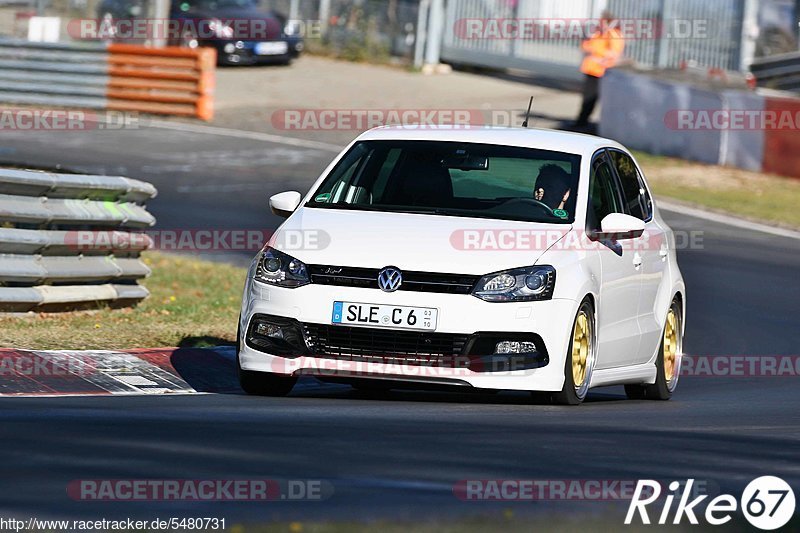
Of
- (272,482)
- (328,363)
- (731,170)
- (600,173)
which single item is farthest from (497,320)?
(731,170)

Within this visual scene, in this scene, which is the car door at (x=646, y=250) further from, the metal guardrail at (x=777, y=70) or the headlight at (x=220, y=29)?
the headlight at (x=220, y=29)

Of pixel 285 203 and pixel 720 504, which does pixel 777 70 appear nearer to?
pixel 285 203

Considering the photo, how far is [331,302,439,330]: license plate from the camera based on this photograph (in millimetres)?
8789

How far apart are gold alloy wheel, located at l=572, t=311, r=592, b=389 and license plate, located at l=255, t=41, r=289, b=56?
28.2 metres

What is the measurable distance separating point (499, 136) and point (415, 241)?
4.94ft

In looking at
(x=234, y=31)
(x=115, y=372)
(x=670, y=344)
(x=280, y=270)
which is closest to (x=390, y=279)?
(x=280, y=270)

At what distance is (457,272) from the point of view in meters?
8.80

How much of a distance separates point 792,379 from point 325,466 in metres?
6.79

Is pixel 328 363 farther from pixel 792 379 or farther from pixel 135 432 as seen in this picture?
pixel 792 379

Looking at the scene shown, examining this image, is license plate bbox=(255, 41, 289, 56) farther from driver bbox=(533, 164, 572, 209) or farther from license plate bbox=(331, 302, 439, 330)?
license plate bbox=(331, 302, 439, 330)

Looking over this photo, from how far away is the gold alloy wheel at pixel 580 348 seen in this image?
926cm

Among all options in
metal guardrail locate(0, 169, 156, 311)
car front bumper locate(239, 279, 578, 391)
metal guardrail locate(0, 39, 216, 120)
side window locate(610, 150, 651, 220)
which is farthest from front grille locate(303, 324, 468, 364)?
metal guardrail locate(0, 39, 216, 120)

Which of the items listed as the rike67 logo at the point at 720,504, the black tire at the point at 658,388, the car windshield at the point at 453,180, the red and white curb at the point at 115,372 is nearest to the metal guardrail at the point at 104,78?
the red and white curb at the point at 115,372

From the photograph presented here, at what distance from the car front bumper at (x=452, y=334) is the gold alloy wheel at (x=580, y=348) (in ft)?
0.71
